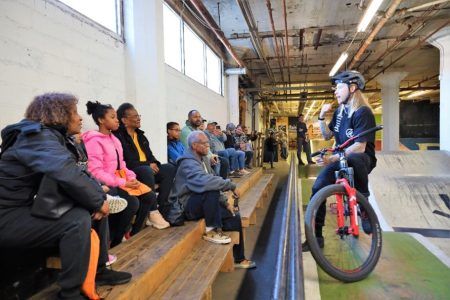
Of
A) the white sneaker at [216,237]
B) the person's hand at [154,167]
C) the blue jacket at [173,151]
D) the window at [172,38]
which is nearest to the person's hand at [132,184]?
the person's hand at [154,167]

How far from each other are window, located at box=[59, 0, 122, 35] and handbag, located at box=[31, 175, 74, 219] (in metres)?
2.33

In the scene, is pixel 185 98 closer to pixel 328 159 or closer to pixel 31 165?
pixel 328 159

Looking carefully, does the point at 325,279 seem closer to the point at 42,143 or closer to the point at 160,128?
the point at 42,143

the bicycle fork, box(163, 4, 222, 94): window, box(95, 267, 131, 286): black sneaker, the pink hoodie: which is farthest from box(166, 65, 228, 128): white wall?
box(95, 267, 131, 286): black sneaker

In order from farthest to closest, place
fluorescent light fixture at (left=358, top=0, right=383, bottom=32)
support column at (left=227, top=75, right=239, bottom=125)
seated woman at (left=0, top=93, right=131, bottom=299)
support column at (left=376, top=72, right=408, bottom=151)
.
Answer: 1. support column at (left=376, top=72, right=408, bottom=151)
2. support column at (left=227, top=75, right=239, bottom=125)
3. fluorescent light fixture at (left=358, top=0, right=383, bottom=32)
4. seated woman at (left=0, top=93, right=131, bottom=299)

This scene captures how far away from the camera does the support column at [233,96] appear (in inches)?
385

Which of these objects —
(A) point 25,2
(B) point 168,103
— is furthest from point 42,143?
(B) point 168,103

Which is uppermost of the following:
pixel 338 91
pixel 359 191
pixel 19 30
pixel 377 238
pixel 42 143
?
pixel 19 30

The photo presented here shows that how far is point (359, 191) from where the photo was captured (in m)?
2.51

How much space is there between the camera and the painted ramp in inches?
178

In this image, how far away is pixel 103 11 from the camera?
3650 mm

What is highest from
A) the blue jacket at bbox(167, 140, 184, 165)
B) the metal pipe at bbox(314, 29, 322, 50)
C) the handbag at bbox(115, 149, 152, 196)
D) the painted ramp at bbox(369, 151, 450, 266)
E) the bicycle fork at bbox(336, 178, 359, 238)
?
the metal pipe at bbox(314, 29, 322, 50)

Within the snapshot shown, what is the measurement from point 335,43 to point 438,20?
2.41 metres

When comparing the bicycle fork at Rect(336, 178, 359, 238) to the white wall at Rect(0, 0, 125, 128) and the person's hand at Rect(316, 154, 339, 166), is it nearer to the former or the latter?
the person's hand at Rect(316, 154, 339, 166)
